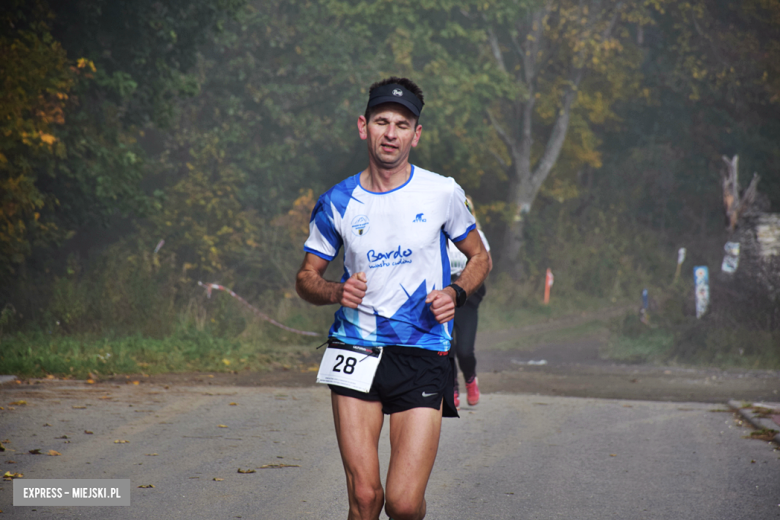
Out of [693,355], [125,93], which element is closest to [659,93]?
[693,355]

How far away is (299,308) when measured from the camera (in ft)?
60.1

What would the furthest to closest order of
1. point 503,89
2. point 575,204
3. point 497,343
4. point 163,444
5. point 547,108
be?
point 575,204, point 547,108, point 503,89, point 497,343, point 163,444

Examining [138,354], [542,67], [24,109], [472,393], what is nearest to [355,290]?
[472,393]

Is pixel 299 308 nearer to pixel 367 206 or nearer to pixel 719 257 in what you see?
pixel 367 206

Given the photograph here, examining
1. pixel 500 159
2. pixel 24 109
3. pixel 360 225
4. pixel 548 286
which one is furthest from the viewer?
pixel 500 159

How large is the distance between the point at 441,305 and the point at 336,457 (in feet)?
11.0

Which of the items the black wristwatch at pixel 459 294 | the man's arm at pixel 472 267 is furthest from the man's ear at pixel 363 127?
the black wristwatch at pixel 459 294

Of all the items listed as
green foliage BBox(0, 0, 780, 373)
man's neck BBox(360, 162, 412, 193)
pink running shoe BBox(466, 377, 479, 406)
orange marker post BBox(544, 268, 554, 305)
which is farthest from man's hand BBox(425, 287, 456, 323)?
orange marker post BBox(544, 268, 554, 305)

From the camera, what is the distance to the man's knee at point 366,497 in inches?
148

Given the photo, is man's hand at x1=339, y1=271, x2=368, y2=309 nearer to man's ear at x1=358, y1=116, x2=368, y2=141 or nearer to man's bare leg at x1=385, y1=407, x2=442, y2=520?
man's bare leg at x1=385, y1=407, x2=442, y2=520

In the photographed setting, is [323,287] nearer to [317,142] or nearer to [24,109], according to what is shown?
[24,109]

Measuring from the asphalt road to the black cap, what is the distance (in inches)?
101

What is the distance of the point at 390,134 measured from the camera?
4016 mm

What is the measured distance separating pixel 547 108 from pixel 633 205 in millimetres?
7507
